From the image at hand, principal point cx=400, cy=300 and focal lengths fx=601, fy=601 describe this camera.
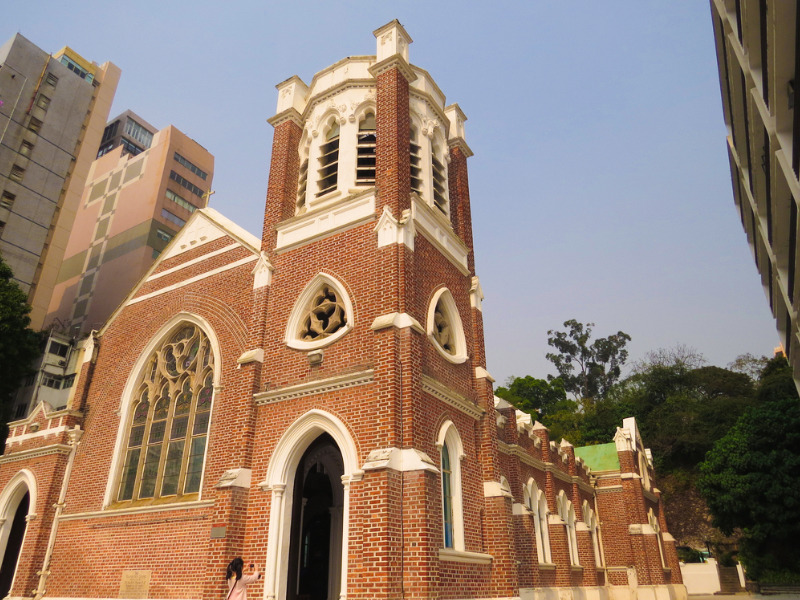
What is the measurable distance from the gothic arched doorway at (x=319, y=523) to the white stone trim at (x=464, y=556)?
4.00 metres

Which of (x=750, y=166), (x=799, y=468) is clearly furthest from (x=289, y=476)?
(x=799, y=468)

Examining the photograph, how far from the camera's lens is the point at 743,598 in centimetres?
2941

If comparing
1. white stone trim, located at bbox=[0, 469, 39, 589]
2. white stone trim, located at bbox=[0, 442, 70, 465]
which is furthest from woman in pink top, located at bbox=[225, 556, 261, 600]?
white stone trim, located at bbox=[0, 469, 39, 589]

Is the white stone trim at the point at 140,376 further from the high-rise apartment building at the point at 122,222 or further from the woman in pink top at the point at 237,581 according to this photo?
the high-rise apartment building at the point at 122,222

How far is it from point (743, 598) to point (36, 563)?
101 ft

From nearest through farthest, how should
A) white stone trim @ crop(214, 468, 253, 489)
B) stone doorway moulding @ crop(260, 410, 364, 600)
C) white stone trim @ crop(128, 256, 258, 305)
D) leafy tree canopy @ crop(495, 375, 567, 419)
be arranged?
1. stone doorway moulding @ crop(260, 410, 364, 600)
2. white stone trim @ crop(214, 468, 253, 489)
3. white stone trim @ crop(128, 256, 258, 305)
4. leafy tree canopy @ crop(495, 375, 567, 419)

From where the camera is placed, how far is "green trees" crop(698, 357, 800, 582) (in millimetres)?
27078

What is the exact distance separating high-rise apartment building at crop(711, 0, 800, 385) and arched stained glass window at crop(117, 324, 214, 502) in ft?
42.5

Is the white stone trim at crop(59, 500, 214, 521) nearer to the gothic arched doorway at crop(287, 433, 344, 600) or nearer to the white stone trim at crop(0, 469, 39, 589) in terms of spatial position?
the white stone trim at crop(0, 469, 39, 589)

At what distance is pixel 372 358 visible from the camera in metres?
12.2

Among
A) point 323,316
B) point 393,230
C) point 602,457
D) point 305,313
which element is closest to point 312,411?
point 323,316

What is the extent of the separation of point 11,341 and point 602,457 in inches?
Answer: 1191

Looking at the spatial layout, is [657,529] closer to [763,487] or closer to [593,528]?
[763,487]

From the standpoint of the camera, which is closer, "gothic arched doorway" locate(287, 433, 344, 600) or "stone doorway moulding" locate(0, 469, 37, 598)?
"gothic arched doorway" locate(287, 433, 344, 600)
